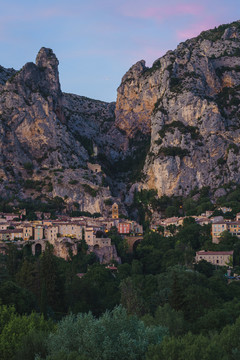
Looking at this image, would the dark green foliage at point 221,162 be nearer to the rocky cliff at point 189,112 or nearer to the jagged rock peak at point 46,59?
the rocky cliff at point 189,112

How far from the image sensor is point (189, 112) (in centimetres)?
13875

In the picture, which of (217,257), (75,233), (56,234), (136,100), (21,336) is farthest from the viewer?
(136,100)

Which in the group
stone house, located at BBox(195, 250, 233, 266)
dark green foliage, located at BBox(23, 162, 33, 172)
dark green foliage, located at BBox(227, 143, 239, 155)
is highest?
dark green foliage, located at BBox(227, 143, 239, 155)

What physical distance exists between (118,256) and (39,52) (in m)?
82.7

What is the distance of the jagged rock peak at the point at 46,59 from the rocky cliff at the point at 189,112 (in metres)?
23.4

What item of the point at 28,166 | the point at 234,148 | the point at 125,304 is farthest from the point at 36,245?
the point at 234,148

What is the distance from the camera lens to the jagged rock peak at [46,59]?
500 feet

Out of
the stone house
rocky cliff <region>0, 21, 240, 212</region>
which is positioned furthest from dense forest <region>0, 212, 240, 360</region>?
rocky cliff <region>0, 21, 240, 212</region>

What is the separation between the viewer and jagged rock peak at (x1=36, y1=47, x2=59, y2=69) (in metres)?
152

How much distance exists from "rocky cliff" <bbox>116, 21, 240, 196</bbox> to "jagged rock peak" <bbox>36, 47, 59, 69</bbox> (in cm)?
2336

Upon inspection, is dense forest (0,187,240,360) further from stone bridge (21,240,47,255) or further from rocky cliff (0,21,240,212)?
rocky cliff (0,21,240,212)

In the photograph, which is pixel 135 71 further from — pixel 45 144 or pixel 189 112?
pixel 45 144

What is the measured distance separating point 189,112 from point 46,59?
A: 1681 inches

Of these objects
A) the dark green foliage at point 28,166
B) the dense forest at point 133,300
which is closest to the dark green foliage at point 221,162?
the dense forest at point 133,300
